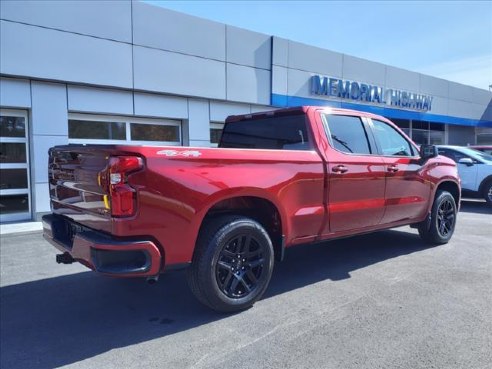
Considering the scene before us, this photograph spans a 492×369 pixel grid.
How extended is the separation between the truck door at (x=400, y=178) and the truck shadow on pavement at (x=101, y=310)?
27.8 inches

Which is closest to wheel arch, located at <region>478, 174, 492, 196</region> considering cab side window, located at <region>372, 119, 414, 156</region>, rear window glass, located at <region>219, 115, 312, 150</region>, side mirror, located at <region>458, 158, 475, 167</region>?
side mirror, located at <region>458, 158, 475, 167</region>

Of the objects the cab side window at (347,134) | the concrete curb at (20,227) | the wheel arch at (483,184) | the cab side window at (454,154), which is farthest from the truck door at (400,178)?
Answer: the concrete curb at (20,227)

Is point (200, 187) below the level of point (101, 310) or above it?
above

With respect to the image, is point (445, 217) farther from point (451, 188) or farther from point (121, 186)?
point (121, 186)

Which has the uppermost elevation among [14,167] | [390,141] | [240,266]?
[390,141]

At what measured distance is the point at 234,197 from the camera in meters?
3.80

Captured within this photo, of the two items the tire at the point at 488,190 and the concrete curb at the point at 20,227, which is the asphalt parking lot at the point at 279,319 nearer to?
the concrete curb at the point at 20,227

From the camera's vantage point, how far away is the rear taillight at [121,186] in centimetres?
311

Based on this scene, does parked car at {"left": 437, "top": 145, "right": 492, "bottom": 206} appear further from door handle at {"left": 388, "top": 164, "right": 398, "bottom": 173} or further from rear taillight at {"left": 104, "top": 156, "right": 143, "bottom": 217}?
rear taillight at {"left": 104, "top": 156, "right": 143, "bottom": 217}

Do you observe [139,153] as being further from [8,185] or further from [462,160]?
[462,160]

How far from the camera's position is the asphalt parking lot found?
3.08 m

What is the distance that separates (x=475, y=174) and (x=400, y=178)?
6579 mm

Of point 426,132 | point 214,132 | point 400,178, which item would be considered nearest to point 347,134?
point 400,178

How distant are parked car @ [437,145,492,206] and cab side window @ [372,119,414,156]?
6.01 m
